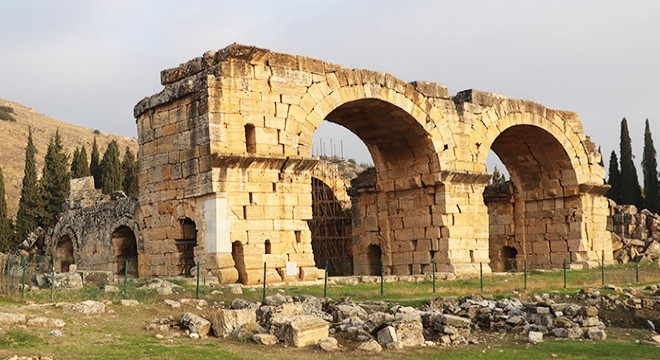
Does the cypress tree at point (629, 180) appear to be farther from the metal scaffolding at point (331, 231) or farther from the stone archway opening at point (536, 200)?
the metal scaffolding at point (331, 231)

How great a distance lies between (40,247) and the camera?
29.3 m

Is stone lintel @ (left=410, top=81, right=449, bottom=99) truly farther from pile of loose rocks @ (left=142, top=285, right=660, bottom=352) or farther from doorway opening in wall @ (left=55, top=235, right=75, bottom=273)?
doorway opening in wall @ (left=55, top=235, right=75, bottom=273)

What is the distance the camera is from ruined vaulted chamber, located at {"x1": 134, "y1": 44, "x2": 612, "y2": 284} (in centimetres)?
1622

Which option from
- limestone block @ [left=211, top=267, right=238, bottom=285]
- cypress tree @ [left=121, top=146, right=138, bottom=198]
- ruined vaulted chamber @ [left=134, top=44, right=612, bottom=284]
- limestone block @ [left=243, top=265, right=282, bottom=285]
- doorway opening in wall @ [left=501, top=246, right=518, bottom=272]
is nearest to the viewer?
limestone block @ [left=211, top=267, right=238, bottom=285]

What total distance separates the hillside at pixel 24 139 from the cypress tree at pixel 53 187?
12496mm

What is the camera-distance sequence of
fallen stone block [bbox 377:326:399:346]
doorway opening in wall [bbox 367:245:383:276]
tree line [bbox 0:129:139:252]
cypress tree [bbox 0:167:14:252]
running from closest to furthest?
fallen stone block [bbox 377:326:399:346] → doorway opening in wall [bbox 367:245:383:276] → cypress tree [bbox 0:167:14:252] → tree line [bbox 0:129:139:252]

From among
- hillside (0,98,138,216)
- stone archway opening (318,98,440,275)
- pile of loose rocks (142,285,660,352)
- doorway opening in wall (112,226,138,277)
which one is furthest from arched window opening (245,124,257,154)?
hillside (0,98,138,216)

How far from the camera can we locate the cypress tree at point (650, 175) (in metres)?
40.0

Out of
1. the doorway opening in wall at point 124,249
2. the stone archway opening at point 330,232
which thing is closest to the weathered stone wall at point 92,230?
the doorway opening in wall at point 124,249

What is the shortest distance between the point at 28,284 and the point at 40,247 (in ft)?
54.1

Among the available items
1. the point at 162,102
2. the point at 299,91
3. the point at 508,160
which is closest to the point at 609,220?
the point at 508,160

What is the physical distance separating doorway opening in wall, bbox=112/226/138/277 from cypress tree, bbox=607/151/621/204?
29.9 m

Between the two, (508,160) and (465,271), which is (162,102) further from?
(508,160)

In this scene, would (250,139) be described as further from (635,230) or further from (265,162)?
(635,230)
